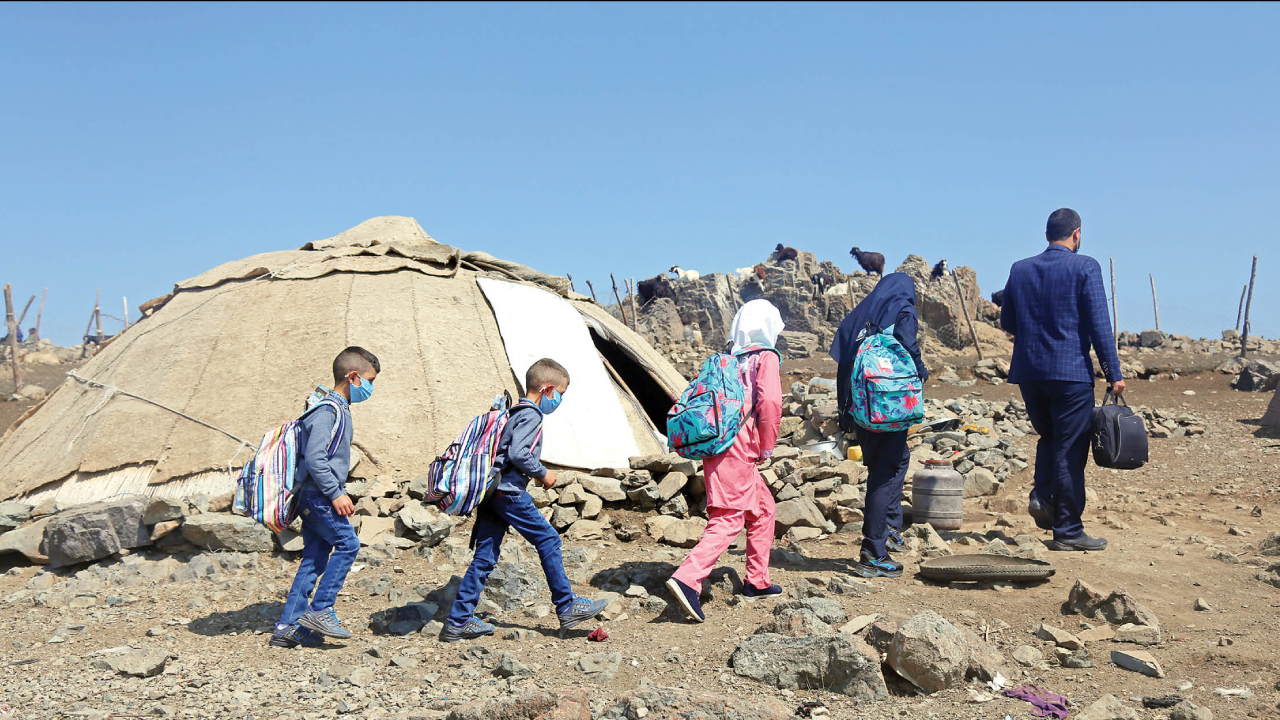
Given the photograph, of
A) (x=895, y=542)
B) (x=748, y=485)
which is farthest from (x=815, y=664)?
(x=895, y=542)

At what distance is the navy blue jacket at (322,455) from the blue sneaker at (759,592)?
6.30 ft

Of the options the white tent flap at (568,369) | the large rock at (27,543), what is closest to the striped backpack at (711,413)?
the white tent flap at (568,369)

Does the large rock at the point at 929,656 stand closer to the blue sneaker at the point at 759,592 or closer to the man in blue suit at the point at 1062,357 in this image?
the blue sneaker at the point at 759,592

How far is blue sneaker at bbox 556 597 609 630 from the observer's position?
3941 millimetres

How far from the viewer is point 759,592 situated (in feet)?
14.0

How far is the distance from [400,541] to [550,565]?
206 cm

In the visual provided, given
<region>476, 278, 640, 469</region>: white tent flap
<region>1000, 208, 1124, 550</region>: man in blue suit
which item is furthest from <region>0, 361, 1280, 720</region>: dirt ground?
<region>476, 278, 640, 469</region>: white tent flap

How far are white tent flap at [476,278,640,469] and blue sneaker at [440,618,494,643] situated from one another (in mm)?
2766

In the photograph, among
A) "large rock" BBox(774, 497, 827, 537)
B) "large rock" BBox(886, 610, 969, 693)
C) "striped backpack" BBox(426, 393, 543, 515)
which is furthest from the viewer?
"large rock" BBox(774, 497, 827, 537)

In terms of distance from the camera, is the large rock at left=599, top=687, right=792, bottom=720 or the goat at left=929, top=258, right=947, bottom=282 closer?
the large rock at left=599, top=687, right=792, bottom=720

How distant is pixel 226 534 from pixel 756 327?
11.7ft

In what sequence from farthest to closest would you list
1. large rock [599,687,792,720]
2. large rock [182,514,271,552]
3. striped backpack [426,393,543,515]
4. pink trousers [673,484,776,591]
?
large rock [182,514,271,552], pink trousers [673,484,776,591], striped backpack [426,393,543,515], large rock [599,687,792,720]

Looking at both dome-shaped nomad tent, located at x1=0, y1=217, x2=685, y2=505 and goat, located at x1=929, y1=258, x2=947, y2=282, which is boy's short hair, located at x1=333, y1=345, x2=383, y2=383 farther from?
goat, located at x1=929, y1=258, x2=947, y2=282

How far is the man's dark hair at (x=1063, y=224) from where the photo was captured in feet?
16.6
